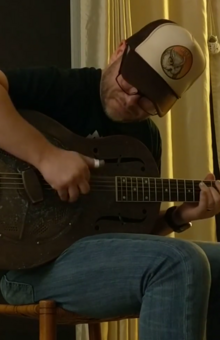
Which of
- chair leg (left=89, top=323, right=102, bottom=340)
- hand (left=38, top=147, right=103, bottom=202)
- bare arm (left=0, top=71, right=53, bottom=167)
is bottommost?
chair leg (left=89, top=323, right=102, bottom=340)

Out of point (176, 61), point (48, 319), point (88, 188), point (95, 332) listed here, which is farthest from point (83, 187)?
point (95, 332)

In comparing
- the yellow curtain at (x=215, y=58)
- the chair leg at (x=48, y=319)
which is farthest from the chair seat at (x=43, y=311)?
the yellow curtain at (x=215, y=58)

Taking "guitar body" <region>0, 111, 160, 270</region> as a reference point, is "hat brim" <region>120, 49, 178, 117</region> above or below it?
above

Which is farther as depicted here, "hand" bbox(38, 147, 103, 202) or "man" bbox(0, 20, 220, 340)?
"hand" bbox(38, 147, 103, 202)

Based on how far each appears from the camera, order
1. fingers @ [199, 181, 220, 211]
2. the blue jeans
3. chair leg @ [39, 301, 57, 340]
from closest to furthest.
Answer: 1. the blue jeans
2. chair leg @ [39, 301, 57, 340]
3. fingers @ [199, 181, 220, 211]

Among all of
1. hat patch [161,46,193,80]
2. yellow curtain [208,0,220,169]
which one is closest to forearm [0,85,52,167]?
hat patch [161,46,193,80]

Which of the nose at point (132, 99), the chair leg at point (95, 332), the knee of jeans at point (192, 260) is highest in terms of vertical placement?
the nose at point (132, 99)

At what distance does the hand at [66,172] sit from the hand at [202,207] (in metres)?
0.33

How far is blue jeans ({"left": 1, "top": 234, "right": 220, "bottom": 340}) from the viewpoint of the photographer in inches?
32.2

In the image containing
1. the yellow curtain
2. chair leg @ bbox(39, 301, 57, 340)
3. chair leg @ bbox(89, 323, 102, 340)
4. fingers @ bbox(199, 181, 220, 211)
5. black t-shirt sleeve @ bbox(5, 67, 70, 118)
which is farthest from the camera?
the yellow curtain

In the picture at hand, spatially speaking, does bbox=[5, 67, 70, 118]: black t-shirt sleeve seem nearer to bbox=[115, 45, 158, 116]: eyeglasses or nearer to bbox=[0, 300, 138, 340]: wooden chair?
bbox=[115, 45, 158, 116]: eyeglasses

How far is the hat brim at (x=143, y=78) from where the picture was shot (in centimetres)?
115

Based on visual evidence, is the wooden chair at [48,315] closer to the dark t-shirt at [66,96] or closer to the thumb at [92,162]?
the thumb at [92,162]

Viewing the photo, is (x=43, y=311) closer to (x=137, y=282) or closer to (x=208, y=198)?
(x=137, y=282)
